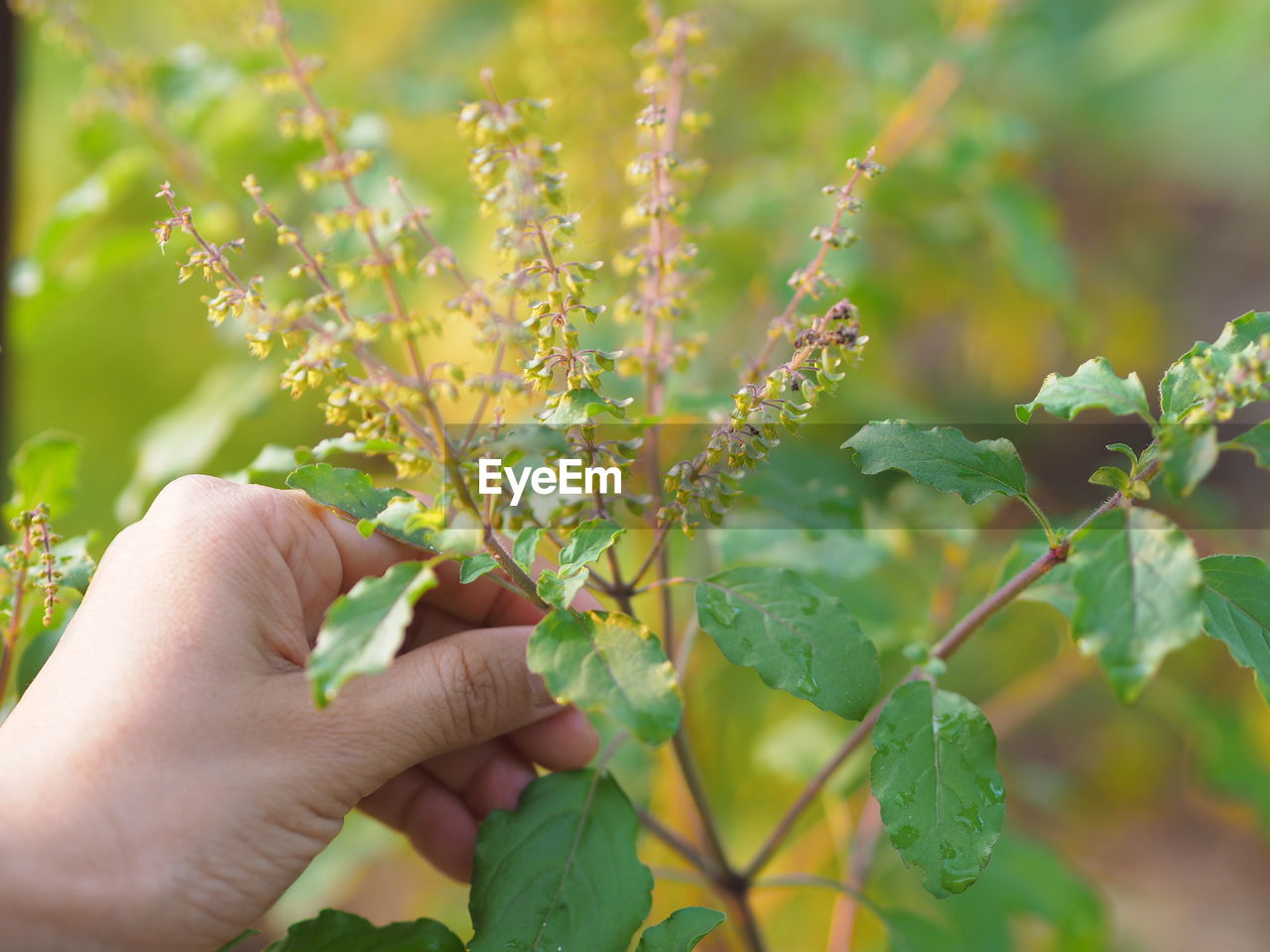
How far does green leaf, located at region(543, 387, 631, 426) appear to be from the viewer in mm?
662

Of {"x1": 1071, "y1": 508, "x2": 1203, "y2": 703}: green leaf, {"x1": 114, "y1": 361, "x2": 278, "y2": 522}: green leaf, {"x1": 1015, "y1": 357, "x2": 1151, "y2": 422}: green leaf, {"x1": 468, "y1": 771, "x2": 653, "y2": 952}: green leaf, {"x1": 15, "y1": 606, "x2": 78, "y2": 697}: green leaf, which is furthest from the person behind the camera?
{"x1": 114, "y1": 361, "x2": 278, "y2": 522}: green leaf

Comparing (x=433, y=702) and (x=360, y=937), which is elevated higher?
(x=433, y=702)

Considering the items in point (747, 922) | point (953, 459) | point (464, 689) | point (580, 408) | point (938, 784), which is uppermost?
point (580, 408)

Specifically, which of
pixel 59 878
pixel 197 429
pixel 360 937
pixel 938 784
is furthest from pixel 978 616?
pixel 197 429

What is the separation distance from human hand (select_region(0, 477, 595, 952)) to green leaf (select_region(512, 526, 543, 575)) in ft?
0.42

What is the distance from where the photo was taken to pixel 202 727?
2.33ft

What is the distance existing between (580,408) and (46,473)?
0.60 m

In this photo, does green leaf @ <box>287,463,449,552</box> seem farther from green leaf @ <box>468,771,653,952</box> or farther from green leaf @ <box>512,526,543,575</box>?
green leaf @ <box>468,771,653,952</box>

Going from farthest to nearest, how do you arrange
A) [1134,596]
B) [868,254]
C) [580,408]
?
[868,254] → [580,408] → [1134,596]

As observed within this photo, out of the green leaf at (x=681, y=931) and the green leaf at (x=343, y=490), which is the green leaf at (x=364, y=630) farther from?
the green leaf at (x=681, y=931)

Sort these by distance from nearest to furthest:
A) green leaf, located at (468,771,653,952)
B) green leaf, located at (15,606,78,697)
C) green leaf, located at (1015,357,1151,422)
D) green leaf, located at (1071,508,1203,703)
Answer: green leaf, located at (1071,508,1203,703)
green leaf, located at (1015,357,1151,422)
green leaf, located at (468,771,653,952)
green leaf, located at (15,606,78,697)

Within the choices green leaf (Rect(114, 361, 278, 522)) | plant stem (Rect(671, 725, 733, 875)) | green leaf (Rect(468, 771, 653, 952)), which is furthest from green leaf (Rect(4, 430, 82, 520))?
plant stem (Rect(671, 725, 733, 875))

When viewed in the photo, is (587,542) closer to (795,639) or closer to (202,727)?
(795,639)

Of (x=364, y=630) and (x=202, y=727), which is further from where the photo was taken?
(x=202, y=727)
